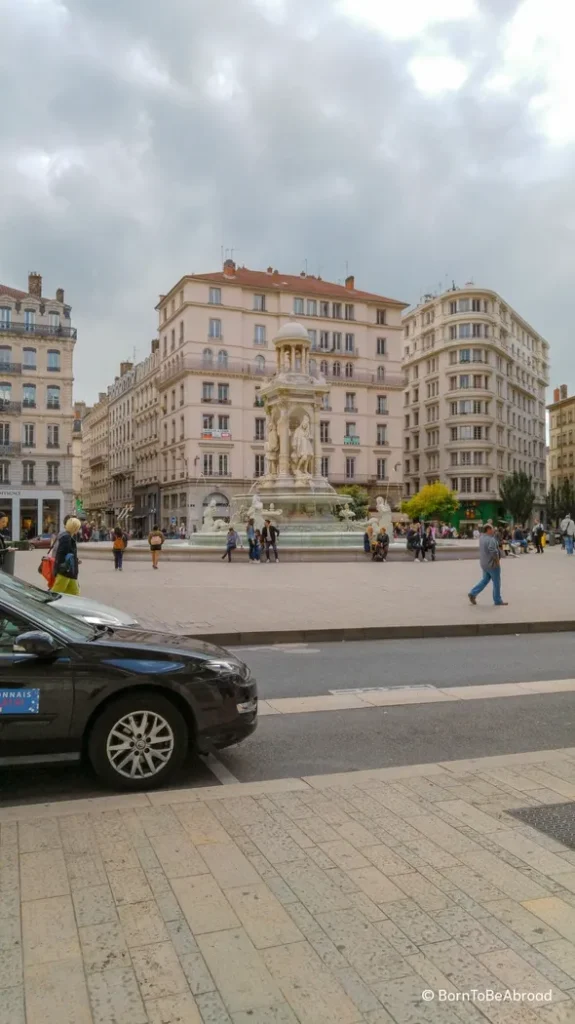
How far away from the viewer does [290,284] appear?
229 feet

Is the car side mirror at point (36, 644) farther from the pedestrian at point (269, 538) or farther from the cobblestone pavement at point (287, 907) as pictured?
the pedestrian at point (269, 538)

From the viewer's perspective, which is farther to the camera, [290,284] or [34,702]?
[290,284]

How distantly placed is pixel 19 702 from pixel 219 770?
1.49 metres

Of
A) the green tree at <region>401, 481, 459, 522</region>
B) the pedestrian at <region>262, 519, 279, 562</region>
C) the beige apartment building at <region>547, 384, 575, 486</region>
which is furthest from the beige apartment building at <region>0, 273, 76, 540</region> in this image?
the beige apartment building at <region>547, 384, 575, 486</region>

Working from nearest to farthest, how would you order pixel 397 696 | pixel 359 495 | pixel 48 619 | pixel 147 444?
1. pixel 48 619
2. pixel 397 696
3. pixel 359 495
4. pixel 147 444

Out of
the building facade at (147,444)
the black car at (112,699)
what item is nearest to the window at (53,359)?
the building facade at (147,444)

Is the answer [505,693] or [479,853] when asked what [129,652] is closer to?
[479,853]

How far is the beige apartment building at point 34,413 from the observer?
5906 cm

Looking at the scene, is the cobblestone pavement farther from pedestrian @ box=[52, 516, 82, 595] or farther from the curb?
pedestrian @ box=[52, 516, 82, 595]

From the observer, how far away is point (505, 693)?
26.4 feet

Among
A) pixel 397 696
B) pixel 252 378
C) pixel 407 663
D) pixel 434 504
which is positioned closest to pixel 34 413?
pixel 252 378

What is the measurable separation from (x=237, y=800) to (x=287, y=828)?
528 mm

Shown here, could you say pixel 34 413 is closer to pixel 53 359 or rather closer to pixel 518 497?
pixel 53 359

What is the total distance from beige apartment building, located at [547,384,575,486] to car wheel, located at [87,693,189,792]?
10032 cm
